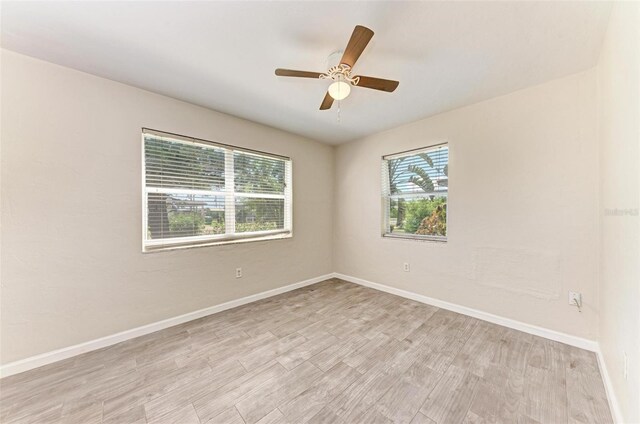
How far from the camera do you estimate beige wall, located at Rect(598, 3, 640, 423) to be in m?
1.07

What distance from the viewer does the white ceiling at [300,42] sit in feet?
4.67

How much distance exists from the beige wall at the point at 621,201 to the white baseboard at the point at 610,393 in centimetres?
5

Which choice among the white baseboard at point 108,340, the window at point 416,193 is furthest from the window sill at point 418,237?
the white baseboard at point 108,340

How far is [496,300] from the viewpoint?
2500 millimetres

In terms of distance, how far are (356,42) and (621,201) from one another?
5.90ft

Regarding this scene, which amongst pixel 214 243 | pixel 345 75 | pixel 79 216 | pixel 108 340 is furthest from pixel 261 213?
pixel 345 75

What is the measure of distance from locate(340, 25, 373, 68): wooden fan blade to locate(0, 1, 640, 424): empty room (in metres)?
0.01

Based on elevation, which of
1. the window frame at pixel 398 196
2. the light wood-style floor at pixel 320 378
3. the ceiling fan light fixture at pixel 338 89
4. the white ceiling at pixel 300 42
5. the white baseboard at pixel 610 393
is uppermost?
the white ceiling at pixel 300 42

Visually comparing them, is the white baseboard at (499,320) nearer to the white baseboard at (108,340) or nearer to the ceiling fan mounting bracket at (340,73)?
the white baseboard at (108,340)

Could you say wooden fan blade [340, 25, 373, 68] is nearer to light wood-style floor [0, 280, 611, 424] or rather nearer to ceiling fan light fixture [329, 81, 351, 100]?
ceiling fan light fixture [329, 81, 351, 100]

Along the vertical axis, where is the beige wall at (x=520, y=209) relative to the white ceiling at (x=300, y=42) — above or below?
below

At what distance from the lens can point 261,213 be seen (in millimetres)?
3312

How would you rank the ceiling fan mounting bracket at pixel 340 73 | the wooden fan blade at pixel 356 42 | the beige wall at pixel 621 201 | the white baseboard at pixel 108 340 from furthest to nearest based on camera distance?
the white baseboard at pixel 108 340, the ceiling fan mounting bracket at pixel 340 73, the wooden fan blade at pixel 356 42, the beige wall at pixel 621 201

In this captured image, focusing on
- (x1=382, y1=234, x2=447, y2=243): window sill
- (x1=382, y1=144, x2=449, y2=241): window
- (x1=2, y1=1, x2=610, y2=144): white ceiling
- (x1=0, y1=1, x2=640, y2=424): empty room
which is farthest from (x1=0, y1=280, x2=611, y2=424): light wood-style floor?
(x1=2, y1=1, x2=610, y2=144): white ceiling
